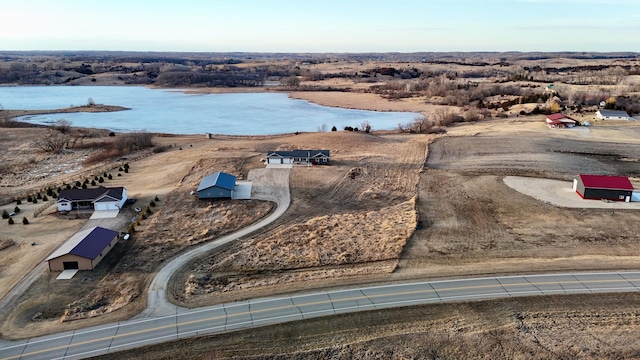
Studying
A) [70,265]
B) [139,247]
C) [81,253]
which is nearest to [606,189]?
[139,247]

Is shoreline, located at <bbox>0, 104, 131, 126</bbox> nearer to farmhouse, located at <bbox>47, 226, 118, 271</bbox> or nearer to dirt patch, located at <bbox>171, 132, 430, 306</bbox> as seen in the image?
dirt patch, located at <bbox>171, 132, 430, 306</bbox>

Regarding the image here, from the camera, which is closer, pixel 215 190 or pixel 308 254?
pixel 308 254

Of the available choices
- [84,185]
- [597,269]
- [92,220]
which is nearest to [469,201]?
[597,269]

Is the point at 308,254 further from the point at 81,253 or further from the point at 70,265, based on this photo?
the point at 70,265

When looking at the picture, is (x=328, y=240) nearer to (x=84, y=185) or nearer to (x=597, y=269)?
(x=597, y=269)

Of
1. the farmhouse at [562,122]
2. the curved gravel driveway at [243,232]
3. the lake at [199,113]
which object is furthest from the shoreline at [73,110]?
the farmhouse at [562,122]

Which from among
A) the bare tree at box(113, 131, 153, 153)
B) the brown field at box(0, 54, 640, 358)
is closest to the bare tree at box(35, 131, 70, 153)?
the brown field at box(0, 54, 640, 358)
